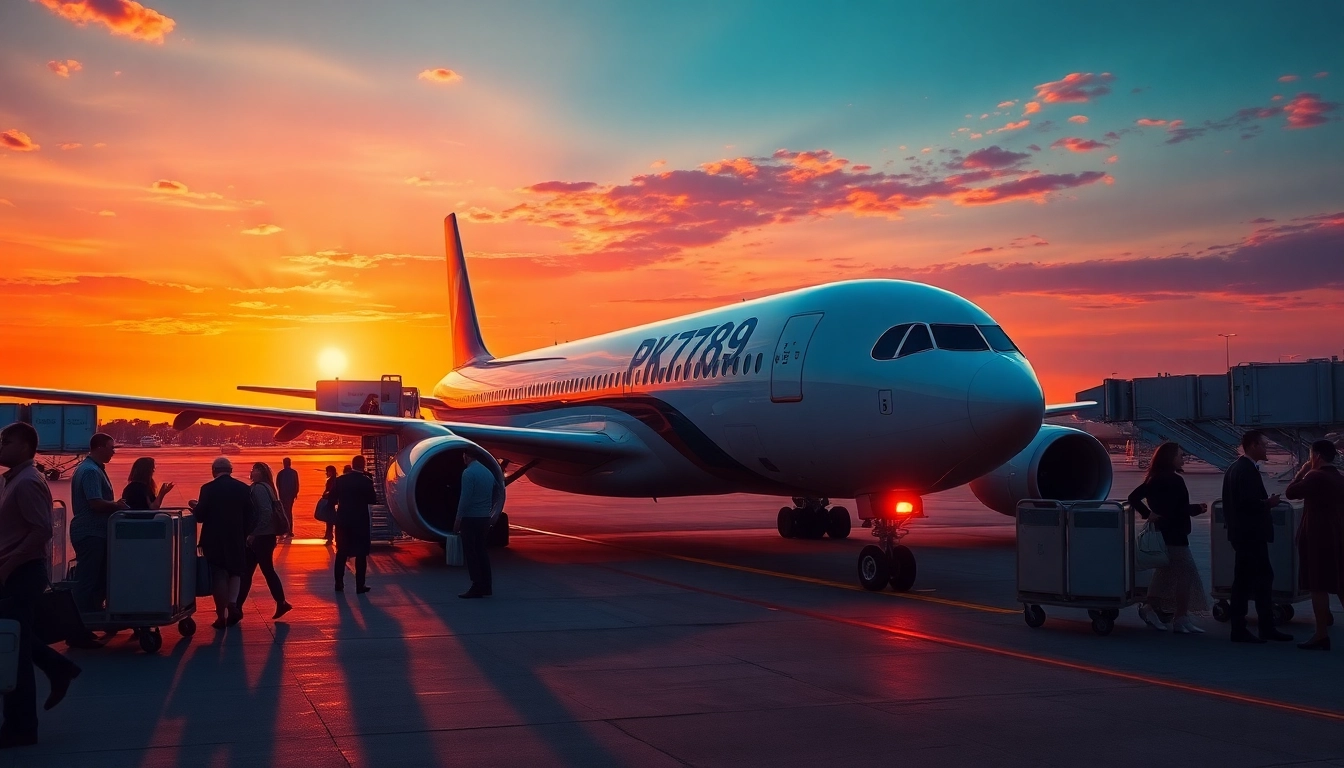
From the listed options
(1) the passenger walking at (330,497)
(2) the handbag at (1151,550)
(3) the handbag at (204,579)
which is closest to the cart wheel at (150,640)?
(3) the handbag at (204,579)

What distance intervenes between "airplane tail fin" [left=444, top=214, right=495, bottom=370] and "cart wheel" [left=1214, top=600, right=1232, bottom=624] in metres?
22.8

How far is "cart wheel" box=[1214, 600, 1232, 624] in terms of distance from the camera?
1098cm

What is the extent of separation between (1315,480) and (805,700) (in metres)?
5.04

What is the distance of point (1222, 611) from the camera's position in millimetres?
11078

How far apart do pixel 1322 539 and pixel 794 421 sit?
5863mm

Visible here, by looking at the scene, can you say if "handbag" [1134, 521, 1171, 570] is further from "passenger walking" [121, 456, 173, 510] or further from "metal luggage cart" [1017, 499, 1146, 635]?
"passenger walking" [121, 456, 173, 510]

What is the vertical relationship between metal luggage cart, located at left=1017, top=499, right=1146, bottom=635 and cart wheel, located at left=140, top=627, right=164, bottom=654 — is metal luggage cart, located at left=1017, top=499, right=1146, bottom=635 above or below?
above

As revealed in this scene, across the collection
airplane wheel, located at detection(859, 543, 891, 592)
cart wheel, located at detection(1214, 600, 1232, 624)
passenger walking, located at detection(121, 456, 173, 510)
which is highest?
passenger walking, located at detection(121, 456, 173, 510)

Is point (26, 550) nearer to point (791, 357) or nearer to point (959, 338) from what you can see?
point (791, 357)

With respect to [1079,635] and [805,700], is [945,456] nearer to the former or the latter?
[1079,635]

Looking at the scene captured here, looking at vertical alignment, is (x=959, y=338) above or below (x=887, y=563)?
above

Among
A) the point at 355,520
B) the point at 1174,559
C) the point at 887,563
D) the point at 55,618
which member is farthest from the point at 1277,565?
the point at 55,618

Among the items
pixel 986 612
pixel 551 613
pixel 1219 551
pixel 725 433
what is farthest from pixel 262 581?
pixel 1219 551

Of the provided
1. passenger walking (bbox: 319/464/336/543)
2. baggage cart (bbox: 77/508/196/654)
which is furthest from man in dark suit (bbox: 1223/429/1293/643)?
passenger walking (bbox: 319/464/336/543)
